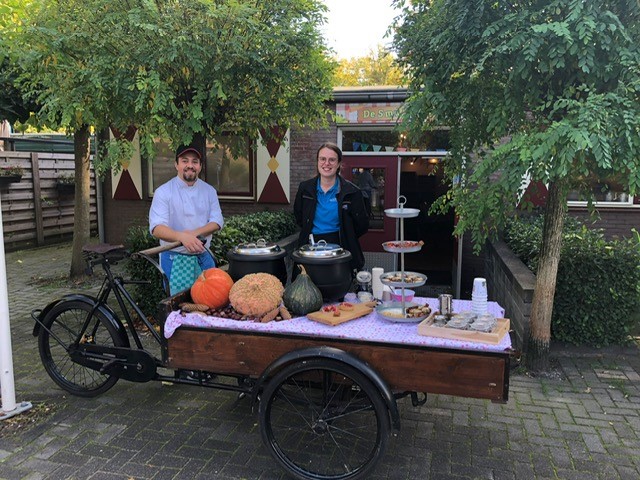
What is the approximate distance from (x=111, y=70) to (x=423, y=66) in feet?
8.37

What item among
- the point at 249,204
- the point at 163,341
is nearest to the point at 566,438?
the point at 163,341

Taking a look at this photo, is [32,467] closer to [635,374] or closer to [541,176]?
[541,176]

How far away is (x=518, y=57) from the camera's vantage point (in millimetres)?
3100

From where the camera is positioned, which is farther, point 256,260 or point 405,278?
point 256,260

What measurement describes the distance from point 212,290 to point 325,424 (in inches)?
41.4

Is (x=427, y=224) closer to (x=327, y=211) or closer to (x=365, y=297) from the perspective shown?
(x=327, y=211)

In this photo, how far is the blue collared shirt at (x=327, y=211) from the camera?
4074 millimetres

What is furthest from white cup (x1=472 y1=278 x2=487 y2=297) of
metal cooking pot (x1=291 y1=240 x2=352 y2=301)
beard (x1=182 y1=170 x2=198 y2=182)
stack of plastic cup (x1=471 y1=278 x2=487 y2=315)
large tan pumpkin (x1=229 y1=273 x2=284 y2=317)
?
beard (x1=182 y1=170 x2=198 y2=182)

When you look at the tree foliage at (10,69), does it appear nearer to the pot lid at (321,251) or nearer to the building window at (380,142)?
the pot lid at (321,251)

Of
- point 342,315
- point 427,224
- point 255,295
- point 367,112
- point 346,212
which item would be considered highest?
point 367,112

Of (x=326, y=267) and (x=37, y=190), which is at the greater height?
(x=37, y=190)

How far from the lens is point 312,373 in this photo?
2.84 m

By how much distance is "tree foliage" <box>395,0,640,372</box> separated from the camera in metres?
2.89

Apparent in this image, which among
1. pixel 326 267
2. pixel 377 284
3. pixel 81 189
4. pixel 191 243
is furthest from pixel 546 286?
pixel 81 189
